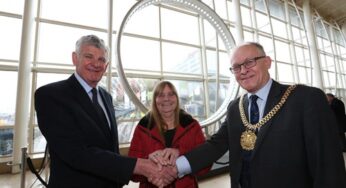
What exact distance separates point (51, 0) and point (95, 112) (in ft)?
19.0

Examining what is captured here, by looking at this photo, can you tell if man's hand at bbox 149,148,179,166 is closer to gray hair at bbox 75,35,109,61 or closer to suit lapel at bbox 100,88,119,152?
suit lapel at bbox 100,88,119,152

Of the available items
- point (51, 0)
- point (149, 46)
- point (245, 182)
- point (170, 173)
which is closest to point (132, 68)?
point (149, 46)

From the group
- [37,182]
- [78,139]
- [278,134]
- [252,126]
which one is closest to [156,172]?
[78,139]

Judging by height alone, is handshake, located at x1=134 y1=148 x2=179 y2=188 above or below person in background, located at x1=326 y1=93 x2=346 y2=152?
below

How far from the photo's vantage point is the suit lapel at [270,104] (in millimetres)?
1240

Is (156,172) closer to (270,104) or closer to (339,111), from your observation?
(270,104)

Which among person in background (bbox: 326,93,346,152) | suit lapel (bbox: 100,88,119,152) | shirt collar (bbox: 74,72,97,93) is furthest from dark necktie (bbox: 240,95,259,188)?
person in background (bbox: 326,93,346,152)

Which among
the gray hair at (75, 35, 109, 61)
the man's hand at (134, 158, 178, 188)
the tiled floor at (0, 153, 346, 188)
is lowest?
the tiled floor at (0, 153, 346, 188)

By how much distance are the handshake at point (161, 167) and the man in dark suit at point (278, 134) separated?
478 millimetres

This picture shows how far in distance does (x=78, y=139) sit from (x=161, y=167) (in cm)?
64

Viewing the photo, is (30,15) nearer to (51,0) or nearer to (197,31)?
(51,0)

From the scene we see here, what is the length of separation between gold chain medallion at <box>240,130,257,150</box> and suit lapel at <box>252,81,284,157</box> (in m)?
0.07

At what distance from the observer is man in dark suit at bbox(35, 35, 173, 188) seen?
4.23ft

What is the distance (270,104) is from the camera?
1.31m
